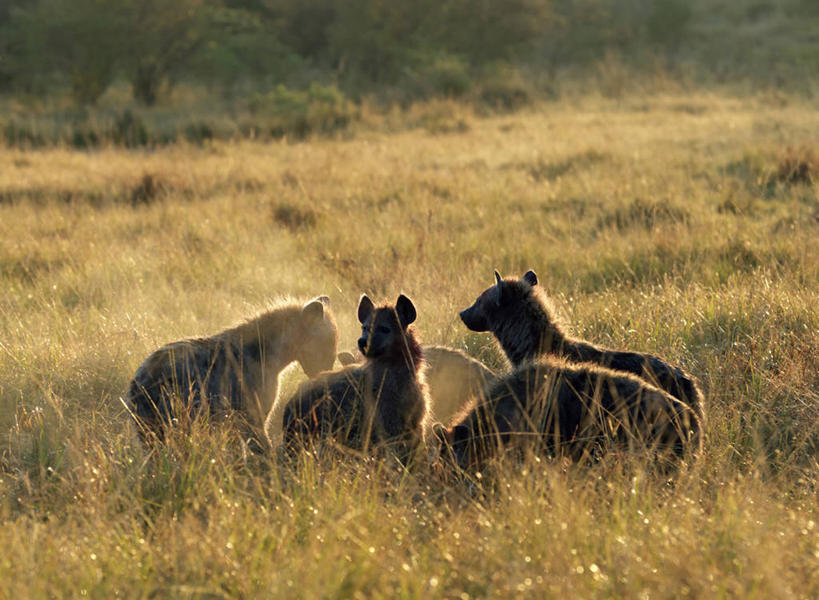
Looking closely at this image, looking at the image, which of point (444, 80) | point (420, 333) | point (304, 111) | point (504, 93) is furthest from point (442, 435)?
point (444, 80)

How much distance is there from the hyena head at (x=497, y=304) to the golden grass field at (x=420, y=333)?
71 centimetres

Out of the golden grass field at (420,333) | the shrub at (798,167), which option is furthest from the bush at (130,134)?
the shrub at (798,167)

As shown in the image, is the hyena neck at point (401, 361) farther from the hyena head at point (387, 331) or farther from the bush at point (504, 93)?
the bush at point (504, 93)

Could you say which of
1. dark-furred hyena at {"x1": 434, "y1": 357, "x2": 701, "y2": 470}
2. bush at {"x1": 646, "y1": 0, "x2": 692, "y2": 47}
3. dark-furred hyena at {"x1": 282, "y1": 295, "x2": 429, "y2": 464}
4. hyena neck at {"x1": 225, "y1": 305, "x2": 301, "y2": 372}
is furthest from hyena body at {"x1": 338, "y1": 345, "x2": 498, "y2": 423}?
bush at {"x1": 646, "y1": 0, "x2": 692, "y2": 47}

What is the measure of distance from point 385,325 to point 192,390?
1.02m

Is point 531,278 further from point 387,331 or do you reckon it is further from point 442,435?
point 442,435

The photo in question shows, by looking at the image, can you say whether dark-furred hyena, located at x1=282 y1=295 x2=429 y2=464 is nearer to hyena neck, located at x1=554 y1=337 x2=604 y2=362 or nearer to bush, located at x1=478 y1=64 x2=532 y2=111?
hyena neck, located at x1=554 y1=337 x2=604 y2=362

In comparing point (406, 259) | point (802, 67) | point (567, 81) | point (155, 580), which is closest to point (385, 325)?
point (155, 580)

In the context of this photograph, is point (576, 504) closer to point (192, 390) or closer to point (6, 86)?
point (192, 390)

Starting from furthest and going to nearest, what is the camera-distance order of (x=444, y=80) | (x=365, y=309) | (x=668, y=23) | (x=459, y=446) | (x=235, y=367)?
(x=668, y=23)
(x=444, y=80)
(x=235, y=367)
(x=365, y=309)
(x=459, y=446)

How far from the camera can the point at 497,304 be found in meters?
5.16

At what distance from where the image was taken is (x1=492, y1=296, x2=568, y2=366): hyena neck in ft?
16.5

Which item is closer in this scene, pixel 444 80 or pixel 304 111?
pixel 304 111

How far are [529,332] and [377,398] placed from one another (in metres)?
1.17
